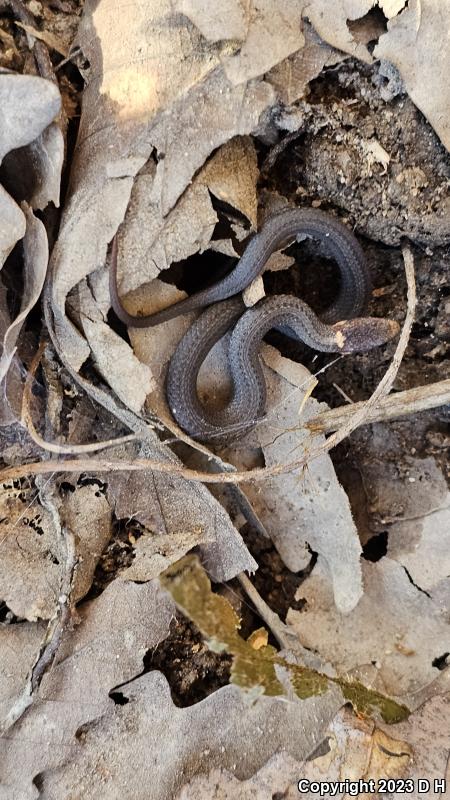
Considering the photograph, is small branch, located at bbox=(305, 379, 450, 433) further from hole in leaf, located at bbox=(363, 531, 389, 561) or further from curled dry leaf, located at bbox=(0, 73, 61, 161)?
curled dry leaf, located at bbox=(0, 73, 61, 161)

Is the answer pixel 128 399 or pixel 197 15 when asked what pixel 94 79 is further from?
pixel 128 399

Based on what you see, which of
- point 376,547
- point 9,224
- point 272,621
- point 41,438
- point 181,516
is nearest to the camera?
point 9,224

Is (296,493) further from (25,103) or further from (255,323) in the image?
(25,103)

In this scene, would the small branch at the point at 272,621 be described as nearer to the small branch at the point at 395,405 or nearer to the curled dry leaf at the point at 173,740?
the curled dry leaf at the point at 173,740

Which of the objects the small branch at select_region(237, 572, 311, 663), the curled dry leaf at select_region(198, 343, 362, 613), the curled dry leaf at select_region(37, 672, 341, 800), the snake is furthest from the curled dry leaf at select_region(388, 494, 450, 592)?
the snake

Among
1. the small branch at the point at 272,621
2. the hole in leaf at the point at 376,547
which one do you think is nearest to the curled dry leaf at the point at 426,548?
the hole in leaf at the point at 376,547

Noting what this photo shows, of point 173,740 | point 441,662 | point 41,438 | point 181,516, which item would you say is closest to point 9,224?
point 41,438
